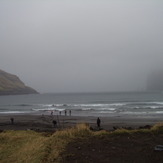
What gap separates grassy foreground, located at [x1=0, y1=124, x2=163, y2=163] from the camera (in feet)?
27.8

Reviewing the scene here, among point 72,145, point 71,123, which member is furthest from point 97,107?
point 72,145

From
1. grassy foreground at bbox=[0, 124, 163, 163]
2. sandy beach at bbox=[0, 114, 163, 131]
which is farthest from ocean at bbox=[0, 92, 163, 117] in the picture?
grassy foreground at bbox=[0, 124, 163, 163]

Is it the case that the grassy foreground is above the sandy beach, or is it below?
above

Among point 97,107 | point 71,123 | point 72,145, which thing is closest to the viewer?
point 72,145

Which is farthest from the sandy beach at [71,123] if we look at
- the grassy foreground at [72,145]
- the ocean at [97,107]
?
the grassy foreground at [72,145]

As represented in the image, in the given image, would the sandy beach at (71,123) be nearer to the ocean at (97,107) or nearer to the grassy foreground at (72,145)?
the ocean at (97,107)

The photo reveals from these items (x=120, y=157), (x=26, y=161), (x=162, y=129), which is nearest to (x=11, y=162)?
(x=26, y=161)

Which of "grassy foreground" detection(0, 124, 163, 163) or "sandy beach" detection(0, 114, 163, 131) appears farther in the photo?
"sandy beach" detection(0, 114, 163, 131)

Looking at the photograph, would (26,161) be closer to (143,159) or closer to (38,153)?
(38,153)

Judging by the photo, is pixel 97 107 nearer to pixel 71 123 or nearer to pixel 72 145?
pixel 71 123

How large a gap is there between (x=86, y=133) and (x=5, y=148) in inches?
149

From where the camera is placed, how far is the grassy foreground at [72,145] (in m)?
8.48

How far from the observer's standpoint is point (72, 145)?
984 centimetres

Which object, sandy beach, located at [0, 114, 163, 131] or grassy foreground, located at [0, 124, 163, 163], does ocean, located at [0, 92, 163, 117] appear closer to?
sandy beach, located at [0, 114, 163, 131]
